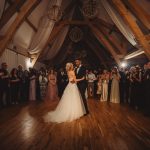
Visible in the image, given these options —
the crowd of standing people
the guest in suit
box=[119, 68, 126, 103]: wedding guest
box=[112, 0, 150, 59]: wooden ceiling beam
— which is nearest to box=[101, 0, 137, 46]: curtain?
box=[112, 0, 150, 59]: wooden ceiling beam

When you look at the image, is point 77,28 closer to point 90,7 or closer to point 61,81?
point 61,81

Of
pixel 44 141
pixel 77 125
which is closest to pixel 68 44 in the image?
pixel 77 125

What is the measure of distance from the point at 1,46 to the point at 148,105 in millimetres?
4842

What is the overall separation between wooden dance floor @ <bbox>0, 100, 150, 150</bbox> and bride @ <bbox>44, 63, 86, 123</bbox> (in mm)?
259

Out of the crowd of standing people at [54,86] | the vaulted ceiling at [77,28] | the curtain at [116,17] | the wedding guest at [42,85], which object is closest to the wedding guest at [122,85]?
the crowd of standing people at [54,86]

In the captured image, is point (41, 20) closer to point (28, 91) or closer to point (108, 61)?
point (28, 91)

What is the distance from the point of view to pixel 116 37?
13.6m

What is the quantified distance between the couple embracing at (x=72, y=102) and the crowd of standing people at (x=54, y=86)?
1.83 metres

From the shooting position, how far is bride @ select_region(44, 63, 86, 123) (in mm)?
6110

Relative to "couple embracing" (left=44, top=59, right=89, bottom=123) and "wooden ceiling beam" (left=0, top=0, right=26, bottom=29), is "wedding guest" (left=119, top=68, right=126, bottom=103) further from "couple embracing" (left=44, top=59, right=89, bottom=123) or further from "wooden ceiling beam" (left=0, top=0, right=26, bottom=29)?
"wooden ceiling beam" (left=0, top=0, right=26, bottom=29)

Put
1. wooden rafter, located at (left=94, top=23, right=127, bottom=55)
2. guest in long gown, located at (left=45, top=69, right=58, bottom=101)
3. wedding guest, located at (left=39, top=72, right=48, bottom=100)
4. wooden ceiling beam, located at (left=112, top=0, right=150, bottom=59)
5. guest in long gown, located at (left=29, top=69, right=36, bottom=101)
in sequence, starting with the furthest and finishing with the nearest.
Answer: wooden rafter, located at (left=94, top=23, right=127, bottom=55) < wedding guest, located at (left=39, top=72, right=48, bottom=100) < guest in long gown, located at (left=45, top=69, right=58, bottom=101) < guest in long gown, located at (left=29, top=69, right=36, bottom=101) < wooden ceiling beam, located at (left=112, top=0, right=150, bottom=59)

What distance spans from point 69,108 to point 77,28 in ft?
35.0

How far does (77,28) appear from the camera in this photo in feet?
53.2

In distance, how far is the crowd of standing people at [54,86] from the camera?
8242 mm
